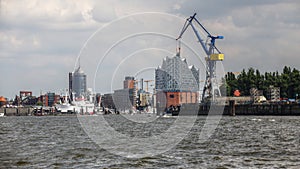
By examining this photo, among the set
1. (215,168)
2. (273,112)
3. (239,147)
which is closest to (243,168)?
(215,168)

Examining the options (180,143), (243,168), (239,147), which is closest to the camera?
(243,168)

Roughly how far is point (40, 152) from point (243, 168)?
61.0 ft

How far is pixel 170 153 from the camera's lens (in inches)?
1821

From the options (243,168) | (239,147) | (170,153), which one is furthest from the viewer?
(239,147)

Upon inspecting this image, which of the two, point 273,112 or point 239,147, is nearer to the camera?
point 239,147

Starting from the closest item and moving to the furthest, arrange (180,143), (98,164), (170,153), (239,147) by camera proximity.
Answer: (98,164)
(170,153)
(239,147)
(180,143)

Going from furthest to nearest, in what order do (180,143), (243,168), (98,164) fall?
(180,143)
(98,164)
(243,168)

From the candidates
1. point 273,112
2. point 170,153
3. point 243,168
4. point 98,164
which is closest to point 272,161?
point 243,168

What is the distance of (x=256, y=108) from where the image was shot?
7530 inches

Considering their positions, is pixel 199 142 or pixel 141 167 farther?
pixel 199 142

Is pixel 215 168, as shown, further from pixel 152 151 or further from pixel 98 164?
pixel 152 151

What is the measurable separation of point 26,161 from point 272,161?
17.1 meters

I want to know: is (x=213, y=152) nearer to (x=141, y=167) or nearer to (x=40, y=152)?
(x=141, y=167)

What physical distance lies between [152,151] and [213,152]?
4866mm
